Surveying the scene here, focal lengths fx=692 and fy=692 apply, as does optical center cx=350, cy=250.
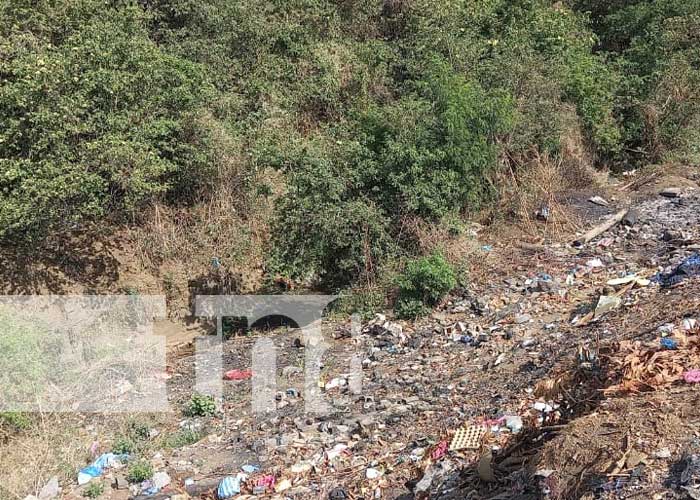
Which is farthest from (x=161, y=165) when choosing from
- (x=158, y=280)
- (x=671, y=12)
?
(x=671, y=12)

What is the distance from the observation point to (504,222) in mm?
8984

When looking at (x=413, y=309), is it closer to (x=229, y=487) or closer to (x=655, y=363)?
(x=229, y=487)

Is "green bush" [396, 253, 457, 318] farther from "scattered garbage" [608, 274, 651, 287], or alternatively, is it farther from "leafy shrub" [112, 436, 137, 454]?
"leafy shrub" [112, 436, 137, 454]

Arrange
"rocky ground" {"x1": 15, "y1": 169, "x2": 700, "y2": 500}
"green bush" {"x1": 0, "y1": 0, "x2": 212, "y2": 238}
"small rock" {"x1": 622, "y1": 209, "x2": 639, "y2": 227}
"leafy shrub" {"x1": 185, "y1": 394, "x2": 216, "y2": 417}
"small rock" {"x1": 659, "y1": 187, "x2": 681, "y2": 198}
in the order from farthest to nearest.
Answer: "small rock" {"x1": 659, "y1": 187, "x2": 681, "y2": 198} → "small rock" {"x1": 622, "y1": 209, "x2": 639, "y2": 227} → "green bush" {"x1": 0, "y1": 0, "x2": 212, "y2": 238} → "leafy shrub" {"x1": 185, "y1": 394, "x2": 216, "y2": 417} → "rocky ground" {"x1": 15, "y1": 169, "x2": 700, "y2": 500}

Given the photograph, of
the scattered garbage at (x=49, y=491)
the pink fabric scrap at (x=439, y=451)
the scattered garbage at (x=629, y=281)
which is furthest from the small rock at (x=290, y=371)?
the scattered garbage at (x=629, y=281)

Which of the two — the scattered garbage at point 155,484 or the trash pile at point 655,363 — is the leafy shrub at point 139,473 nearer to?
the scattered garbage at point 155,484

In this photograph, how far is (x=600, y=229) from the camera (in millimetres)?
8258

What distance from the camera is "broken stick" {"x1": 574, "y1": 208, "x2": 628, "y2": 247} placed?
319 inches

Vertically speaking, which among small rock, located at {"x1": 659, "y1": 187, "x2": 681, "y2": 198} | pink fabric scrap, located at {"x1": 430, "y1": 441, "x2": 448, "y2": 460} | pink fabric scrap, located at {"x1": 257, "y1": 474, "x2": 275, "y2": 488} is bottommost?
pink fabric scrap, located at {"x1": 257, "y1": 474, "x2": 275, "y2": 488}

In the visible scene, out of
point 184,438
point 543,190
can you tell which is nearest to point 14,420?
point 184,438

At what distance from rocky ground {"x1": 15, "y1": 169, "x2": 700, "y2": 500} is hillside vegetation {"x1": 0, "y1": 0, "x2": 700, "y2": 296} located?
1.19 m

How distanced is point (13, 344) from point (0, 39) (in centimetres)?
405

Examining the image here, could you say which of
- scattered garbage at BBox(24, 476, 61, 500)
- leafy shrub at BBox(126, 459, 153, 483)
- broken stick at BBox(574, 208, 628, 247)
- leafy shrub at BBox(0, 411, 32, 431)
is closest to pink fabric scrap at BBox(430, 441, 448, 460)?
leafy shrub at BBox(126, 459, 153, 483)

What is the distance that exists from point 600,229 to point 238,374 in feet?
15.0
